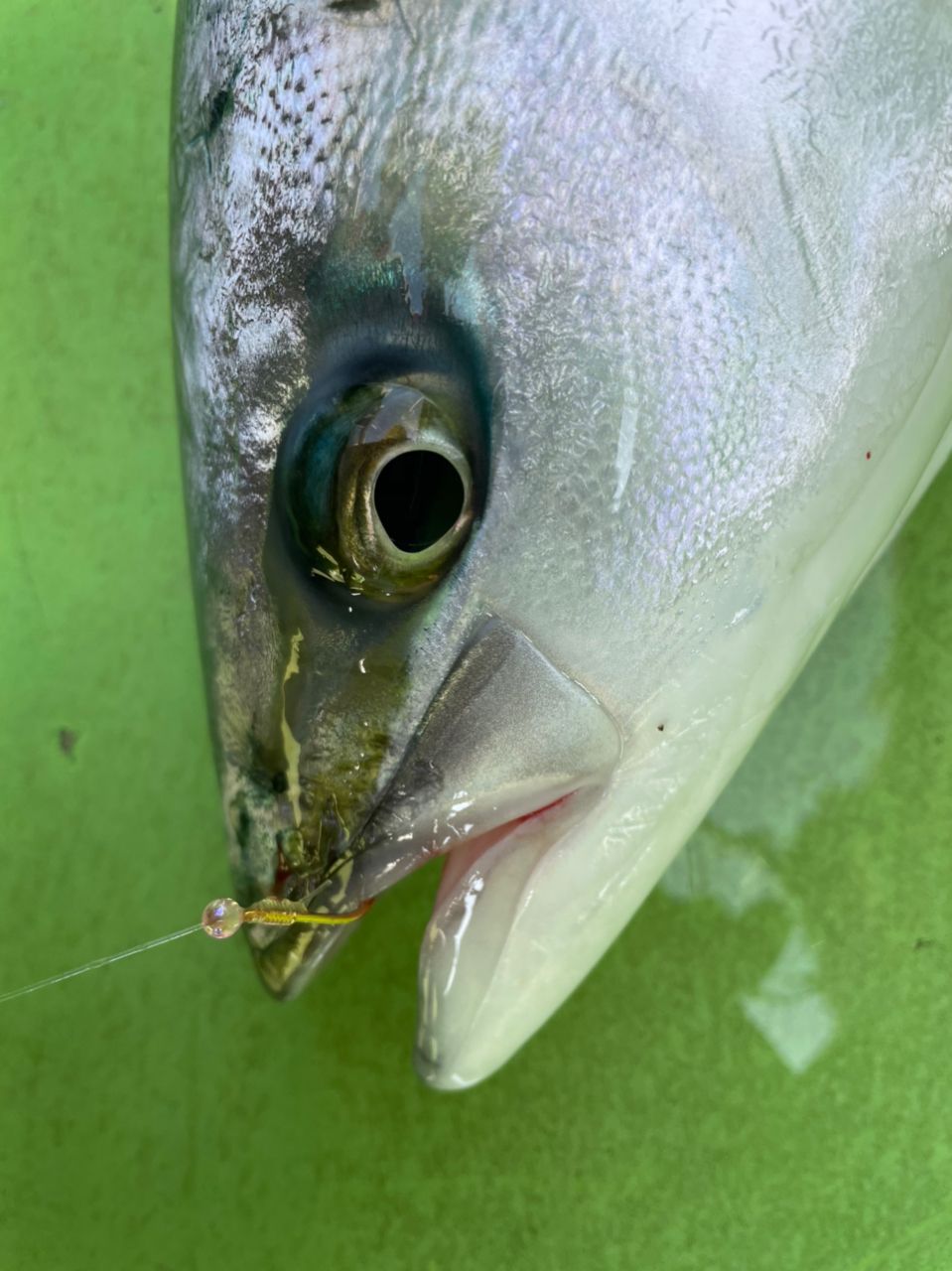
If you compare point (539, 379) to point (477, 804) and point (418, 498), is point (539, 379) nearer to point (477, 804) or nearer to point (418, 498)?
point (418, 498)

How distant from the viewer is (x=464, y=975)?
693mm

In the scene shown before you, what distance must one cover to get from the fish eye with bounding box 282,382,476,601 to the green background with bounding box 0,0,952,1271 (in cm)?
41

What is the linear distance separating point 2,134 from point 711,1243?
1226 millimetres

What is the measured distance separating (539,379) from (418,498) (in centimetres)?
9

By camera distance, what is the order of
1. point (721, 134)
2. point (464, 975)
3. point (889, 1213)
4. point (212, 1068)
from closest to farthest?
point (721, 134) < point (464, 975) < point (889, 1213) < point (212, 1068)

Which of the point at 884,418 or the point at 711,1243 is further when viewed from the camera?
the point at 711,1243

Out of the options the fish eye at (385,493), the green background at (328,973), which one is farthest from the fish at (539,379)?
the green background at (328,973)

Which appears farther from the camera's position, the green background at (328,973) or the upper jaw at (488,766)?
the green background at (328,973)

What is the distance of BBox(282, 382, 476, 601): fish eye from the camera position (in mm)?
574

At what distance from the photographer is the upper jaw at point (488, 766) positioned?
603 millimetres

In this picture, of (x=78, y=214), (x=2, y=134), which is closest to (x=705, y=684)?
(x=78, y=214)

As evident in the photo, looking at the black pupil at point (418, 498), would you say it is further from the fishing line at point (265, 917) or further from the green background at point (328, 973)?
the green background at point (328, 973)

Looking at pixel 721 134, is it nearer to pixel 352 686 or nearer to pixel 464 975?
pixel 352 686

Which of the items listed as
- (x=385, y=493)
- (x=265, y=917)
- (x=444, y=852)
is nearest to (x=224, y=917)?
(x=265, y=917)
